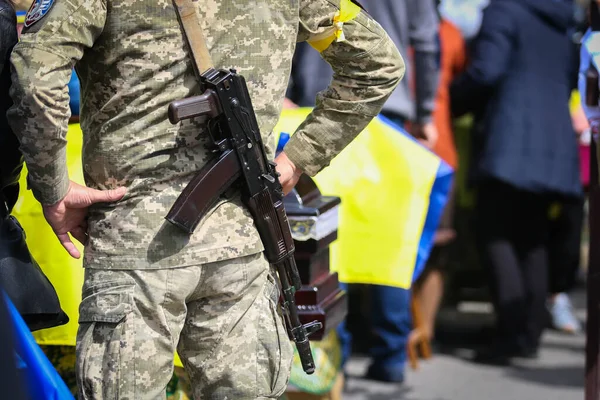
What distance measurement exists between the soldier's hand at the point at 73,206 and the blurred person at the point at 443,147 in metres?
3.38

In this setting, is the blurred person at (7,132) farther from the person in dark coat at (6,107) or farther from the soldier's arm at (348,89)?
the soldier's arm at (348,89)

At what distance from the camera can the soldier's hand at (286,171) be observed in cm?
268

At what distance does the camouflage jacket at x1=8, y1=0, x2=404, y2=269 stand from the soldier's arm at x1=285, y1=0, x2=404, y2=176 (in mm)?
177

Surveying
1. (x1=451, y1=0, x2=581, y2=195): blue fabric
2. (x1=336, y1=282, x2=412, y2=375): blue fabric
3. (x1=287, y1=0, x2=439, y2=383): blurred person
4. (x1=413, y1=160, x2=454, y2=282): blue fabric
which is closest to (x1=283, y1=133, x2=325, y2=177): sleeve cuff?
(x1=413, y1=160, x2=454, y2=282): blue fabric

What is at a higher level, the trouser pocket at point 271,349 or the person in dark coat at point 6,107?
the person in dark coat at point 6,107

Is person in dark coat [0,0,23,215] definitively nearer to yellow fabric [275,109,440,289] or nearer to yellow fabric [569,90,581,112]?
yellow fabric [275,109,440,289]

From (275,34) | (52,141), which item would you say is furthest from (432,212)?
(52,141)

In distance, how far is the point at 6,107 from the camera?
2402mm

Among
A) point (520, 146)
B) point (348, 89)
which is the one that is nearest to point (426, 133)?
point (520, 146)

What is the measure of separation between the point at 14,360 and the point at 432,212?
295 centimetres

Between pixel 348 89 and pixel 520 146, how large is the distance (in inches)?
120

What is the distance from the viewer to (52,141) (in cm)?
228

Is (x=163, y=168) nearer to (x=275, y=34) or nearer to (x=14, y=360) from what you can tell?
(x=275, y=34)

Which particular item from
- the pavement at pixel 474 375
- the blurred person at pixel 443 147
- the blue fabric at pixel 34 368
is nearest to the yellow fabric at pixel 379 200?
the pavement at pixel 474 375
